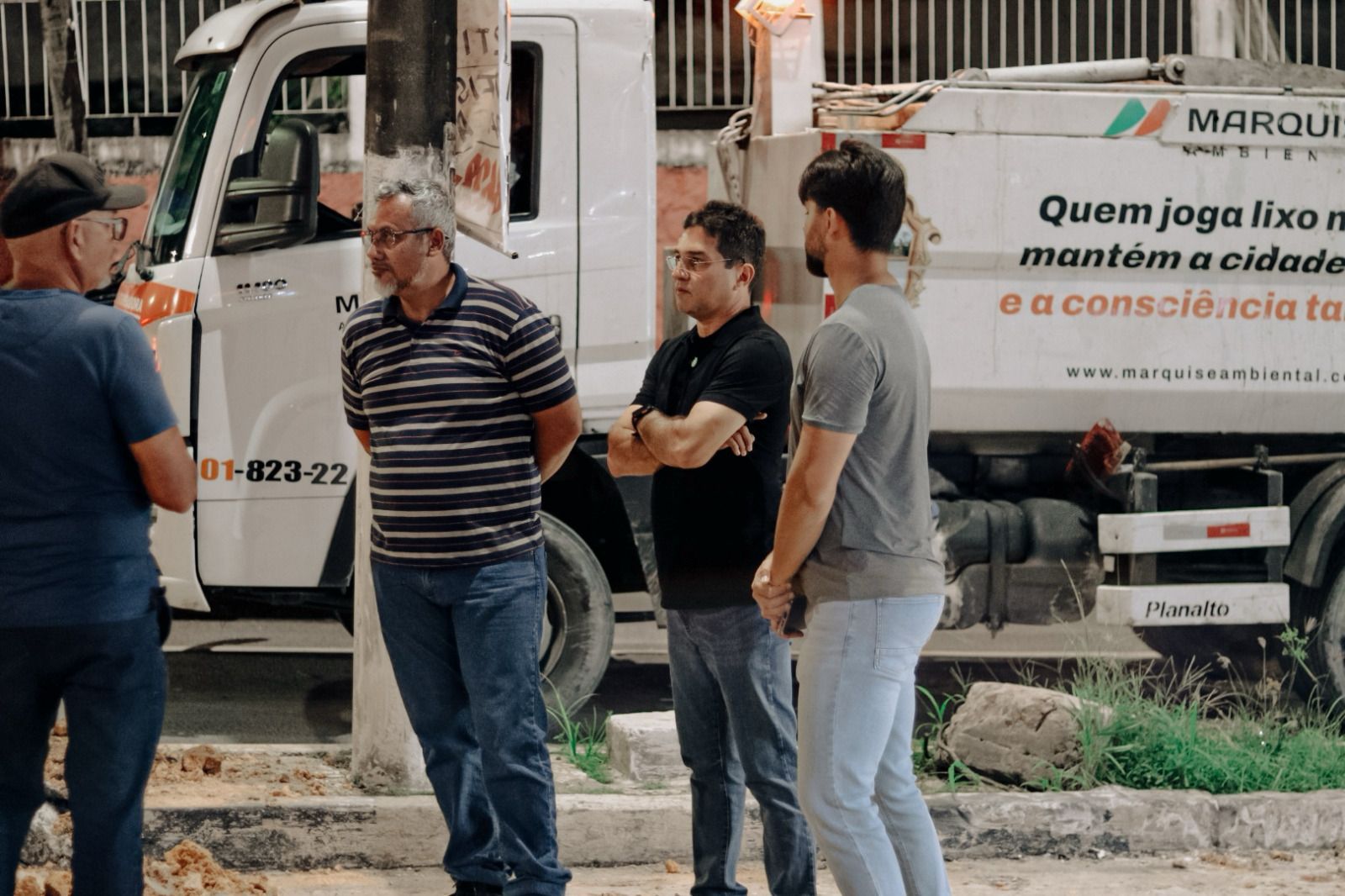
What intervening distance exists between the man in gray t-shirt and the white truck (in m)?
2.61

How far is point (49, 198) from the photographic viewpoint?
11.0ft

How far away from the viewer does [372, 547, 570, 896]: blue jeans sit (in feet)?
13.5

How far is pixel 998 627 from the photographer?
672 centimetres

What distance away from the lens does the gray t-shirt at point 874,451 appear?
133 inches

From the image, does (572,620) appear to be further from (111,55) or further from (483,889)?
(111,55)

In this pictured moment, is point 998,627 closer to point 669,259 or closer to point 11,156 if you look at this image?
point 669,259

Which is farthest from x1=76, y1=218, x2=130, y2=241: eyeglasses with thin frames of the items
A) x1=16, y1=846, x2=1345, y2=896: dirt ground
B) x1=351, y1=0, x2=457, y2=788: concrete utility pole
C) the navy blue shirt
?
x1=16, y1=846, x2=1345, y2=896: dirt ground

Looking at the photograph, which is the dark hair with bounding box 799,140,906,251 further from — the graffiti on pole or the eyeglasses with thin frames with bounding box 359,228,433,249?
the graffiti on pole

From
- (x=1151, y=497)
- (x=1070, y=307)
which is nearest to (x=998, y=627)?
(x=1151, y=497)

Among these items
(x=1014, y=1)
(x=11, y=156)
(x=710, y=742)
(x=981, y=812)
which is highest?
(x=1014, y=1)

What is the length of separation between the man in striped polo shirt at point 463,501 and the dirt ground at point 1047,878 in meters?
0.68

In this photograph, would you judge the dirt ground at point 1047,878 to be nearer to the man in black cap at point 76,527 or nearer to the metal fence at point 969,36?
the man in black cap at point 76,527

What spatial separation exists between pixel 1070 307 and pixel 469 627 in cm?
319

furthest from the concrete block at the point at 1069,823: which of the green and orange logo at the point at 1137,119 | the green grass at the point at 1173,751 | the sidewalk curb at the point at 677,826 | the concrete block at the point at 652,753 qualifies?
the green and orange logo at the point at 1137,119
